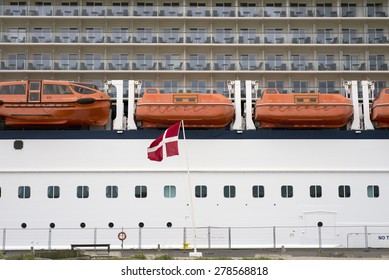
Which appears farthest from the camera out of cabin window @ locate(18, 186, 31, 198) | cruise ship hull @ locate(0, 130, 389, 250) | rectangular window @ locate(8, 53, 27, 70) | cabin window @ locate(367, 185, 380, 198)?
rectangular window @ locate(8, 53, 27, 70)

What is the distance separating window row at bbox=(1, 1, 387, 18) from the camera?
3025 cm

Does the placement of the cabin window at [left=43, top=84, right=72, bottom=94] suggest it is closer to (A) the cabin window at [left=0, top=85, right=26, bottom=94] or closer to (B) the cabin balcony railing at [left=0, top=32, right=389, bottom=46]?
(A) the cabin window at [left=0, top=85, right=26, bottom=94]

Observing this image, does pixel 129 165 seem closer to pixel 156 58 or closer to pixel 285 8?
pixel 156 58

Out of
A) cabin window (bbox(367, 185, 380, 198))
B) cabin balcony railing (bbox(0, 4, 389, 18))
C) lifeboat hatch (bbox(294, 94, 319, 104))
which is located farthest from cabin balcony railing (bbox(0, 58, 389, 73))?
cabin window (bbox(367, 185, 380, 198))

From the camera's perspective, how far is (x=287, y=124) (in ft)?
72.9

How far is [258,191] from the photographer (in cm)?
2169

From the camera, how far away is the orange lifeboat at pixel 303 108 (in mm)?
21891

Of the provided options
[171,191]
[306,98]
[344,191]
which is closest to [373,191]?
[344,191]

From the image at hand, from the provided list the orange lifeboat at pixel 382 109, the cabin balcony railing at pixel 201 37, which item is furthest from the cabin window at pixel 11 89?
the orange lifeboat at pixel 382 109

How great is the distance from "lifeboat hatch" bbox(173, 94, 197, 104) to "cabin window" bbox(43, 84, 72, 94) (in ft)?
11.6

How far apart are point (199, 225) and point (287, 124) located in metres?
4.55

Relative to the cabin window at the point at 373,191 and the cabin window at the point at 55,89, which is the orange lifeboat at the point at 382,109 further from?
the cabin window at the point at 55,89

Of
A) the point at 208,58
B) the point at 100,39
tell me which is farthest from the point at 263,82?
the point at 100,39

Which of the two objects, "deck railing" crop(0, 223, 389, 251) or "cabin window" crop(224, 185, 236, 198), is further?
"cabin window" crop(224, 185, 236, 198)
